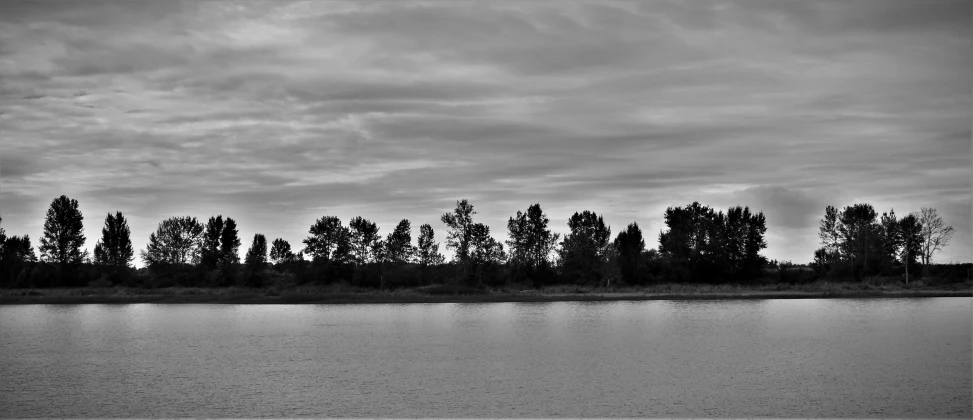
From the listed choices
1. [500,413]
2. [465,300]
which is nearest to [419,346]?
[500,413]

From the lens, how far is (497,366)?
25.2 metres

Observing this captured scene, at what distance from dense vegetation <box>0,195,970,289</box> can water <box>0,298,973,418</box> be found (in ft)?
127

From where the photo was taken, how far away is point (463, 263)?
82750 millimetres

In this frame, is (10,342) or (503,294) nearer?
(10,342)

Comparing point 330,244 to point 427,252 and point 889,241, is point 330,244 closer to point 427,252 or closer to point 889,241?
point 427,252

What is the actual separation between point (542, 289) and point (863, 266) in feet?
122

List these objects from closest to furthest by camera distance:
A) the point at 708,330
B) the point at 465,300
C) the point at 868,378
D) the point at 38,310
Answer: the point at 868,378, the point at 708,330, the point at 38,310, the point at 465,300

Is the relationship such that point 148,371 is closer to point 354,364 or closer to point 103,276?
point 354,364

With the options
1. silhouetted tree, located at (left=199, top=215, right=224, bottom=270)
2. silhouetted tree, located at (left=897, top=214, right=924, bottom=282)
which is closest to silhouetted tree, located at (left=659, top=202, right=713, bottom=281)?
silhouetted tree, located at (left=897, top=214, right=924, bottom=282)

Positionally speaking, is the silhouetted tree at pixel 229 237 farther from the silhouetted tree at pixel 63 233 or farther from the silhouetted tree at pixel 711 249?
the silhouetted tree at pixel 711 249

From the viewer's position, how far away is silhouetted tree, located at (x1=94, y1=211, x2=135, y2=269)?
94.6 meters

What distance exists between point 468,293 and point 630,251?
94.1ft

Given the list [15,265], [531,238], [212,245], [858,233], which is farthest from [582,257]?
[15,265]

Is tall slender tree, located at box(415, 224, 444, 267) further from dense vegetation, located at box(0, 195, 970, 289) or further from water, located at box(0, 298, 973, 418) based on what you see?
water, located at box(0, 298, 973, 418)
